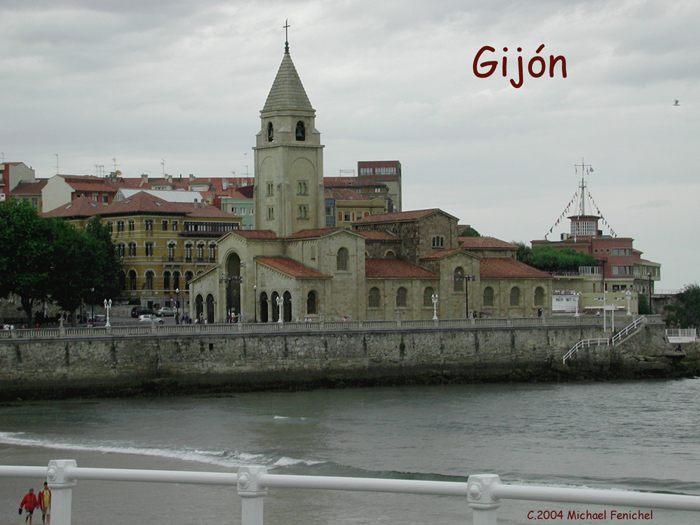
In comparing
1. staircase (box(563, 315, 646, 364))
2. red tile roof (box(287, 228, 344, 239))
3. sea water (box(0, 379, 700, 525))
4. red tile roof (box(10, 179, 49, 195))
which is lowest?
sea water (box(0, 379, 700, 525))

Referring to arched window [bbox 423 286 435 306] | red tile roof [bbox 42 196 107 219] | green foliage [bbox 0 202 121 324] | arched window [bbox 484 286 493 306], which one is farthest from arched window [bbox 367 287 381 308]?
red tile roof [bbox 42 196 107 219]

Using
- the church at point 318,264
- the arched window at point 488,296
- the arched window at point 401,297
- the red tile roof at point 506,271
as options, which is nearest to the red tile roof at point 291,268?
the church at point 318,264

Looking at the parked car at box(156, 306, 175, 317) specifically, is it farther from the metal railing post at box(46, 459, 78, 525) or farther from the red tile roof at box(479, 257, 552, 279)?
the metal railing post at box(46, 459, 78, 525)

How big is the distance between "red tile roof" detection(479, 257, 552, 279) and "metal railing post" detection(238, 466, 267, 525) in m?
63.3

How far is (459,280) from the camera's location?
227 feet

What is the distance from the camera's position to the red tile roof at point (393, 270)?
66613 mm

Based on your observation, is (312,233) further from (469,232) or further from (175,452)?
(469,232)

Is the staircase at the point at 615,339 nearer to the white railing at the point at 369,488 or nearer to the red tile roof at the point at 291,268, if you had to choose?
the red tile roof at the point at 291,268

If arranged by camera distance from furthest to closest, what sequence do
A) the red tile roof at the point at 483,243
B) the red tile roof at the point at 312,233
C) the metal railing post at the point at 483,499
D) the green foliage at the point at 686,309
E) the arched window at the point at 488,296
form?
the green foliage at the point at 686,309 → the red tile roof at the point at 483,243 → the arched window at the point at 488,296 → the red tile roof at the point at 312,233 → the metal railing post at the point at 483,499

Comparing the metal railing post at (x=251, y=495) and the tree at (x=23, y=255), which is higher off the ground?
the tree at (x=23, y=255)

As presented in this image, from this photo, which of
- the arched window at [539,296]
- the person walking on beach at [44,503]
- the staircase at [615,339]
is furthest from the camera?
the arched window at [539,296]

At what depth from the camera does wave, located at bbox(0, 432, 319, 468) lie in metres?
33.4

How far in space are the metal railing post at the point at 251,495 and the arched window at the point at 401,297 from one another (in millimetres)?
58689

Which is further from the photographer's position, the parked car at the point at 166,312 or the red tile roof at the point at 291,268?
the parked car at the point at 166,312
